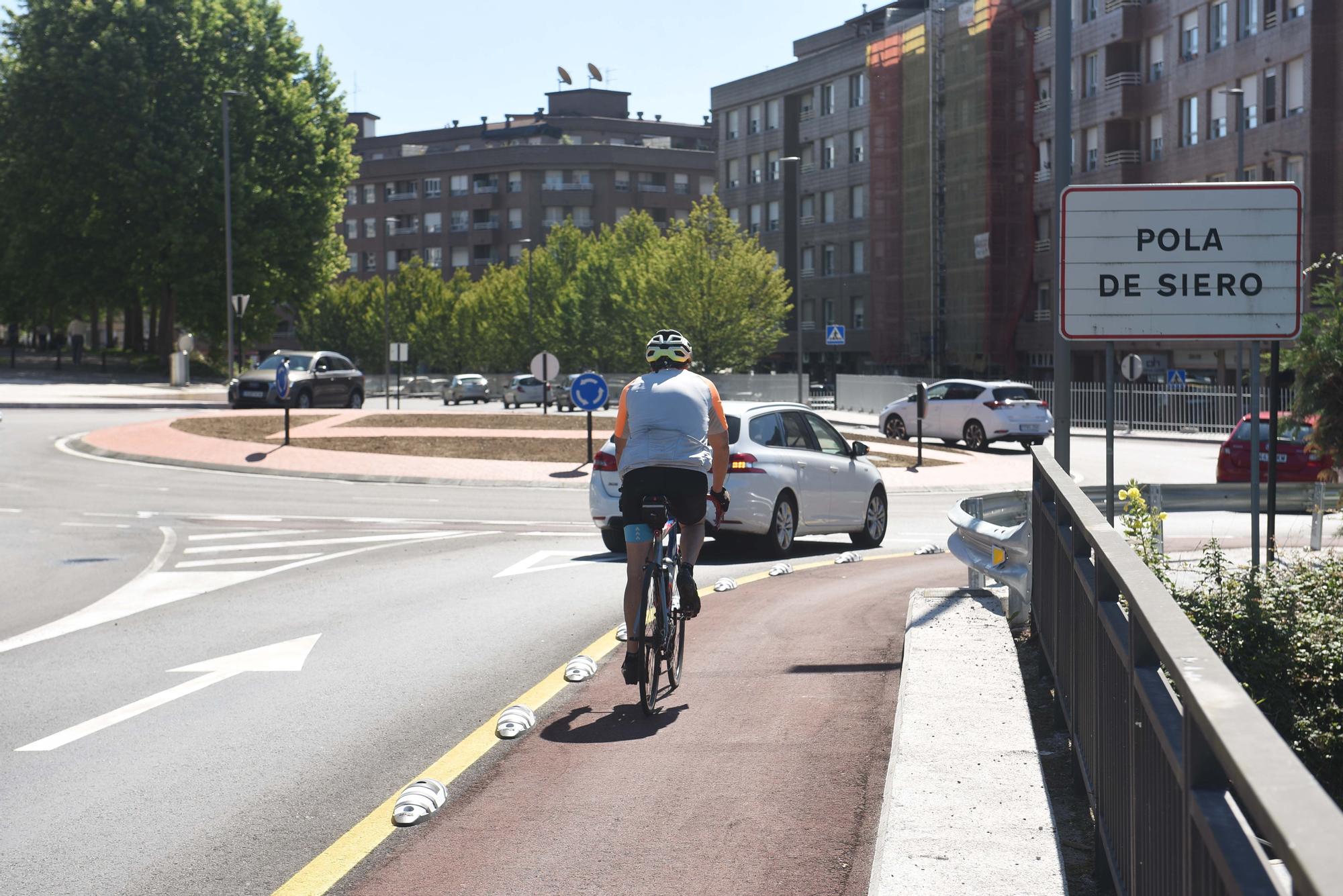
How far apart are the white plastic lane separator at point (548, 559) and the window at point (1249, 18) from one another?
43.0 m

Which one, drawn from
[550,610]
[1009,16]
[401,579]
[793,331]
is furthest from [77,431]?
[793,331]

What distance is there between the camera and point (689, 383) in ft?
26.4

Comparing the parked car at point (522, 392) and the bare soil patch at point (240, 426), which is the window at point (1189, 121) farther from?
the bare soil patch at point (240, 426)

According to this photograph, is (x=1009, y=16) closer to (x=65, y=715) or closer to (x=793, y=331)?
(x=793, y=331)

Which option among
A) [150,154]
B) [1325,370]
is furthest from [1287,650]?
[150,154]

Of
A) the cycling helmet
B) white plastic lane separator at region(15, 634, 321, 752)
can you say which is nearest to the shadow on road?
the cycling helmet

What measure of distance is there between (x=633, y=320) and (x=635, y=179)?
51062 millimetres

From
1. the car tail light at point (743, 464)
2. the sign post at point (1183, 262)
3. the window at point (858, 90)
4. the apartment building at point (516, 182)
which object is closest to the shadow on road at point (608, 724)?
the sign post at point (1183, 262)

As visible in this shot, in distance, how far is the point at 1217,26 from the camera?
55.2m

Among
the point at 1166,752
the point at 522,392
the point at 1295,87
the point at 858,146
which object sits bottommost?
the point at 522,392

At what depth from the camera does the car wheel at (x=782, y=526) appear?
53.3ft

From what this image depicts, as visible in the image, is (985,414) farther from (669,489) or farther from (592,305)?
(592,305)

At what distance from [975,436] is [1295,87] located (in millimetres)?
18507

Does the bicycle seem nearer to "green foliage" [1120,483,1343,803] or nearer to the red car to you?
"green foliage" [1120,483,1343,803]
